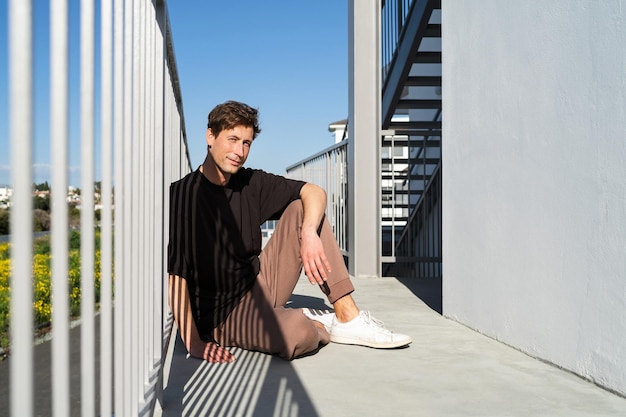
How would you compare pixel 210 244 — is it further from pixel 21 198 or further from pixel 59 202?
pixel 21 198

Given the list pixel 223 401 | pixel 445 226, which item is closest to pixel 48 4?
pixel 223 401

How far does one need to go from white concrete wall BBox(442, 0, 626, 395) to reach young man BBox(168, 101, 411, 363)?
0.55 m

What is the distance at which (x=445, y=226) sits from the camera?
320 cm

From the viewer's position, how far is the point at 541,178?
7.22 ft

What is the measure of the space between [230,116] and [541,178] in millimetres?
1168

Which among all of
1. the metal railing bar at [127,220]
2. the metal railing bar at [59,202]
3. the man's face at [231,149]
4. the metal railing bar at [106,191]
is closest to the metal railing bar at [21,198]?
the metal railing bar at [59,202]

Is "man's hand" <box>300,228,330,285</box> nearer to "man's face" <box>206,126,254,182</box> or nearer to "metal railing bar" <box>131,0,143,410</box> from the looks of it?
"man's face" <box>206,126,254,182</box>

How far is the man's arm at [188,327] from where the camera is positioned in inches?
87.5

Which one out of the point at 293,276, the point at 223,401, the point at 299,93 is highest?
the point at 299,93

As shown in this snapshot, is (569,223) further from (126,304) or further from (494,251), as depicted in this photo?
(126,304)

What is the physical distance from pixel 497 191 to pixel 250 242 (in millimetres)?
1048

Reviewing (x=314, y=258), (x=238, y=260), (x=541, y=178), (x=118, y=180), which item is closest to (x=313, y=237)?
(x=314, y=258)

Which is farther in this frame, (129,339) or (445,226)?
(445,226)

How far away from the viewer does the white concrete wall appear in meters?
1.81
